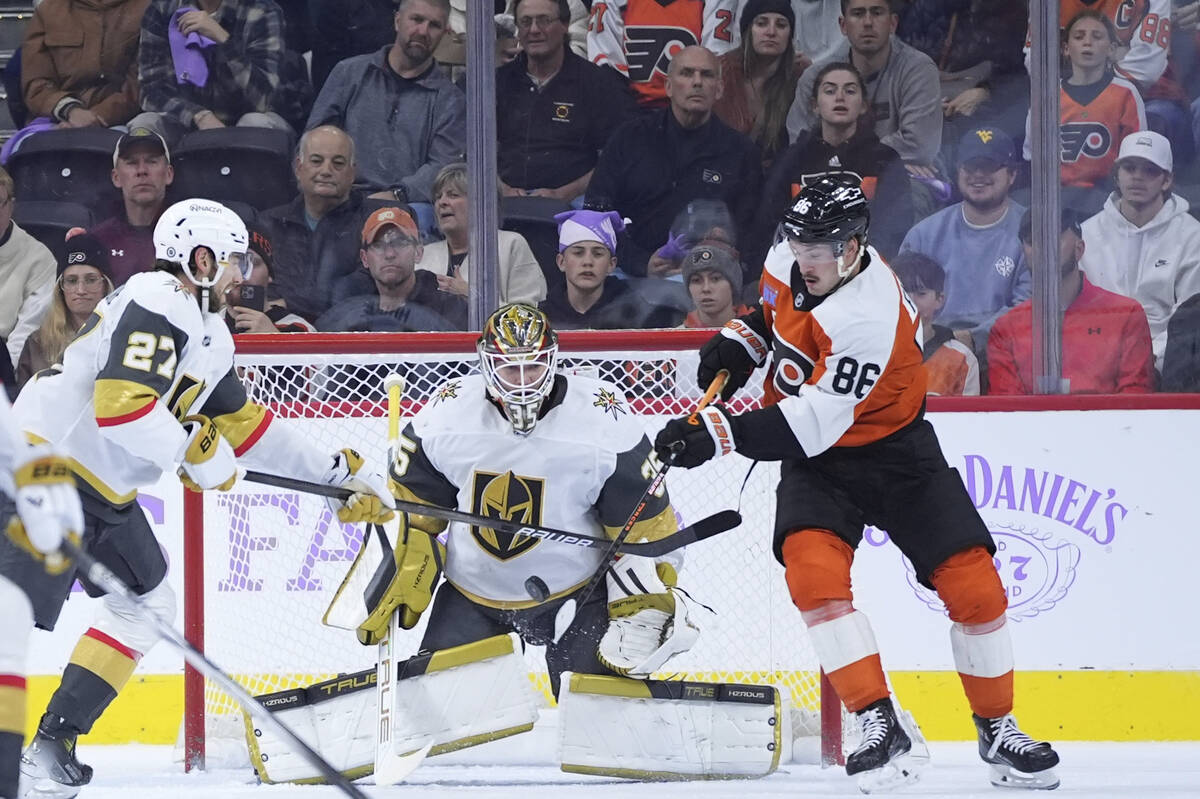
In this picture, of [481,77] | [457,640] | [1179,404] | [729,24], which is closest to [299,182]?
[481,77]

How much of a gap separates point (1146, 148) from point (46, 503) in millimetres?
→ 3492

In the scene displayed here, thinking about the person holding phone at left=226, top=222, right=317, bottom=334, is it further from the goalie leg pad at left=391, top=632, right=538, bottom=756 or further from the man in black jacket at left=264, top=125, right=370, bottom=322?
the goalie leg pad at left=391, top=632, right=538, bottom=756

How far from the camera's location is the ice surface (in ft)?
9.43

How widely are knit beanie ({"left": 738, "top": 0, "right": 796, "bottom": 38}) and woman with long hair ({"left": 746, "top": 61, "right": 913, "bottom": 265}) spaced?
0.73ft

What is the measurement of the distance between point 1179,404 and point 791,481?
120 centimetres

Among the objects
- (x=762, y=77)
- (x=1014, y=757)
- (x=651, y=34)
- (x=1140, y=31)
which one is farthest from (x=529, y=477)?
(x=1140, y=31)

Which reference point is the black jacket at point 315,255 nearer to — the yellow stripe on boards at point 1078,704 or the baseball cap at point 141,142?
the baseball cap at point 141,142

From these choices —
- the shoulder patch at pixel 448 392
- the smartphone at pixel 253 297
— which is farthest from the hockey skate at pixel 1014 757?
the smartphone at pixel 253 297

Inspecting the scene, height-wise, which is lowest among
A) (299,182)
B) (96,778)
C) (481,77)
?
(96,778)

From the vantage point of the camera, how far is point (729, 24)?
4.76 m

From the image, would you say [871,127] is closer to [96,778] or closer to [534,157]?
[534,157]

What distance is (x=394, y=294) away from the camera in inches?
179

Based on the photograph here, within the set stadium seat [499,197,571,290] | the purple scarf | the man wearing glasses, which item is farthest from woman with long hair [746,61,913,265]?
the purple scarf

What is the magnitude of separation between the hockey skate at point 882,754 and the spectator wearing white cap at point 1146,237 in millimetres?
1951
